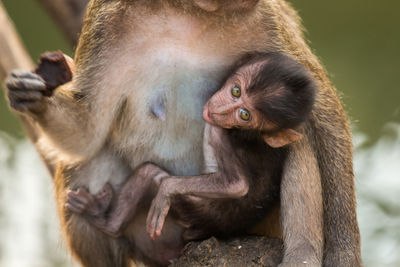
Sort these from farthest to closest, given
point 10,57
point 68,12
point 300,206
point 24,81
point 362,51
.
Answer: point 362,51, point 68,12, point 10,57, point 300,206, point 24,81

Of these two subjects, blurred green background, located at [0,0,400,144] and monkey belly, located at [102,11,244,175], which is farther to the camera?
blurred green background, located at [0,0,400,144]

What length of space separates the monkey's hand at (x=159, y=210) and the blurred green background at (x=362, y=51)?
375cm

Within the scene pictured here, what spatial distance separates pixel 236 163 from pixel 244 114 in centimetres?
24

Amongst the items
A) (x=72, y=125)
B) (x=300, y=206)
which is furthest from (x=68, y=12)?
(x=300, y=206)

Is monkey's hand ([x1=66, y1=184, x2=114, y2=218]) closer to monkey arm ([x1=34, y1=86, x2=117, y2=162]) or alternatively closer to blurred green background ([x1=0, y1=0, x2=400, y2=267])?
monkey arm ([x1=34, y1=86, x2=117, y2=162])

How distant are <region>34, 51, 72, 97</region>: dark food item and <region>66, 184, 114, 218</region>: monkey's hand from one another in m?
0.56

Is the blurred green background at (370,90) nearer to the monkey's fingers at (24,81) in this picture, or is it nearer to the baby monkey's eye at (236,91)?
the baby monkey's eye at (236,91)

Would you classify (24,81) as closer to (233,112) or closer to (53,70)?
(53,70)

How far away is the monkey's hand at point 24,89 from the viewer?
3.25 metres

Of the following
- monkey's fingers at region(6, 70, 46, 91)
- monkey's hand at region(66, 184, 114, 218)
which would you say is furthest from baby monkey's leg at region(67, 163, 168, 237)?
monkey's fingers at region(6, 70, 46, 91)

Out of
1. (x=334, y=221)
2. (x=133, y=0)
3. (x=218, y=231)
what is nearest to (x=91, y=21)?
(x=133, y=0)

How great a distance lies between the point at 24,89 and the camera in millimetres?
3268

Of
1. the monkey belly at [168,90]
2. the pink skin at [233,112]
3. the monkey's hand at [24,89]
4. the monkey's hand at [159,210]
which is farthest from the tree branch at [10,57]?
the pink skin at [233,112]

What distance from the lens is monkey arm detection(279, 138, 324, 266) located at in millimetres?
3463
